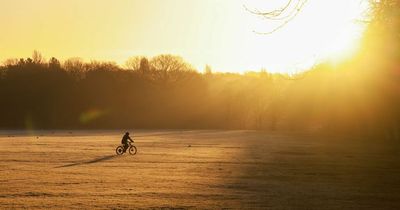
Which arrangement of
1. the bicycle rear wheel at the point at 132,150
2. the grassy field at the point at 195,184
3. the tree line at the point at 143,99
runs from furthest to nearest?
the tree line at the point at 143,99 → the bicycle rear wheel at the point at 132,150 → the grassy field at the point at 195,184

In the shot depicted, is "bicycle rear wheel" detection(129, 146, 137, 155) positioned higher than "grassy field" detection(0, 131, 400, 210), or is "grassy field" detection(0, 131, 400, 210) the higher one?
"bicycle rear wheel" detection(129, 146, 137, 155)

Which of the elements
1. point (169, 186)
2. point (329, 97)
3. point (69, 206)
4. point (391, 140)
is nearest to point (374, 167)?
point (169, 186)

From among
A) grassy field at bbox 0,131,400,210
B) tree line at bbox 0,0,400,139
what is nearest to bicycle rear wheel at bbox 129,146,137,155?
grassy field at bbox 0,131,400,210

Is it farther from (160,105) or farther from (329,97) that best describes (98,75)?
(329,97)

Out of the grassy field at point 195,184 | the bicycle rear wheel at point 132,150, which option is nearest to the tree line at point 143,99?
the bicycle rear wheel at point 132,150

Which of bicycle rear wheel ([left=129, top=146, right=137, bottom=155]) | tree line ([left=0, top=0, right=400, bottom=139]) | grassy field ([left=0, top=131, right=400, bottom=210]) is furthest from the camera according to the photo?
tree line ([left=0, top=0, right=400, bottom=139])

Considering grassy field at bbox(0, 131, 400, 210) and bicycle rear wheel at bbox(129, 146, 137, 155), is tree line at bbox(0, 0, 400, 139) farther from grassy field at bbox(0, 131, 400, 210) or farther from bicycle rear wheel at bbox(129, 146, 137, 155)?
grassy field at bbox(0, 131, 400, 210)

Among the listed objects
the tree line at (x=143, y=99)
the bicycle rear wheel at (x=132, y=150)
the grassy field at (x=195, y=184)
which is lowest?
the grassy field at (x=195, y=184)

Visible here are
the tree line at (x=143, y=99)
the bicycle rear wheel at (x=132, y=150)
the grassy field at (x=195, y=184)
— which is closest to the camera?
the grassy field at (x=195, y=184)

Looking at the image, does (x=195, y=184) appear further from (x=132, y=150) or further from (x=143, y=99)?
(x=143, y=99)

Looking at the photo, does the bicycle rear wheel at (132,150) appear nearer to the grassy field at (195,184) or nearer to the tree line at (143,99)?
the grassy field at (195,184)

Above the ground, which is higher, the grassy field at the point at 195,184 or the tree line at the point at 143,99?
the tree line at the point at 143,99

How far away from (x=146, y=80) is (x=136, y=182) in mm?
94343

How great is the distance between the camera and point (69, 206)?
16125mm
